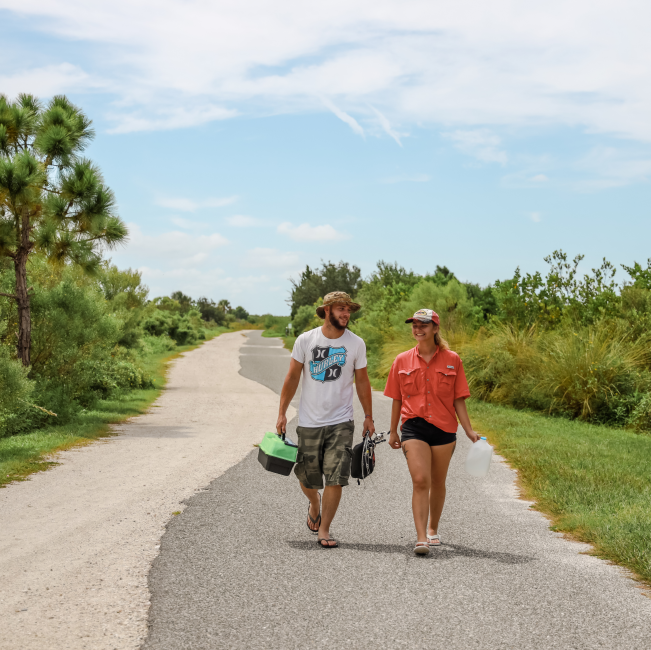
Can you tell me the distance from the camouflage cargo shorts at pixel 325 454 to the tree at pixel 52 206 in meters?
9.93

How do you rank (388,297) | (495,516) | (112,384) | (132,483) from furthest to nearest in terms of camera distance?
1. (388,297)
2. (112,384)
3. (132,483)
4. (495,516)

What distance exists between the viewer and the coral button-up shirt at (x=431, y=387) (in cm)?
549

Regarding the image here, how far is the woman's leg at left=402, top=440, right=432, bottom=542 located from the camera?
17.8 feet

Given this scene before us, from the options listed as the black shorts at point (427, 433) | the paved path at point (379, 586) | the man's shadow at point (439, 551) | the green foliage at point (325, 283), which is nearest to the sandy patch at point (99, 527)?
the paved path at point (379, 586)

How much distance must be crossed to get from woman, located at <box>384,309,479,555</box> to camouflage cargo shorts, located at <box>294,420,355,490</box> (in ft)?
1.16

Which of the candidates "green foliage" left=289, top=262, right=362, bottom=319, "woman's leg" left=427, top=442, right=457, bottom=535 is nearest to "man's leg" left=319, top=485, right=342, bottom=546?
"woman's leg" left=427, top=442, right=457, bottom=535

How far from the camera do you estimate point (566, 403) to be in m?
16.8

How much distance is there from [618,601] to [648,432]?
37.3 feet

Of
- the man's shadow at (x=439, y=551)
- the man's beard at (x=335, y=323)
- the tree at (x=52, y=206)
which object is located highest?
the tree at (x=52, y=206)

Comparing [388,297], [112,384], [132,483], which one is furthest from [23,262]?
[388,297]

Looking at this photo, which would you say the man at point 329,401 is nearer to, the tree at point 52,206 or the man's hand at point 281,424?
the man's hand at point 281,424

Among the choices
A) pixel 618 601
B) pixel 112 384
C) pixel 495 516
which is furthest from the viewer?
pixel 112 384

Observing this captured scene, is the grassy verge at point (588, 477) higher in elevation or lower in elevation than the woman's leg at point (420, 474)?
lower

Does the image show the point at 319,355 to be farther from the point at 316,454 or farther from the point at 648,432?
the point at 648,432
